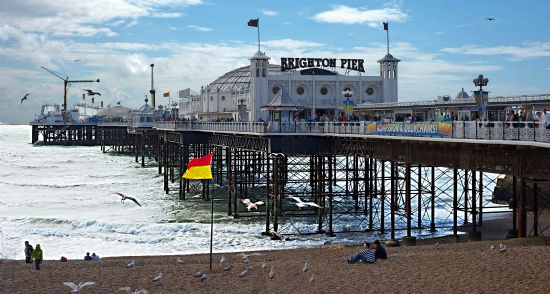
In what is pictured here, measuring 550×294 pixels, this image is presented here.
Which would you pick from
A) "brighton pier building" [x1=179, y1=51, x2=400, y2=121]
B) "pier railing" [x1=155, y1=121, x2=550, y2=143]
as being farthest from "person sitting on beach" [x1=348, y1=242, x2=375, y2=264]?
"brighton pier building" [x1=179, y1=51, x2=400, y2=121]

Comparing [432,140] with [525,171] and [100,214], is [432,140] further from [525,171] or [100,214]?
[100,214]

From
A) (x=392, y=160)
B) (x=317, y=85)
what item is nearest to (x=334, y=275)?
(x=392, y=160)

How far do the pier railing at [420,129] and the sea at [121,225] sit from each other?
225 inches

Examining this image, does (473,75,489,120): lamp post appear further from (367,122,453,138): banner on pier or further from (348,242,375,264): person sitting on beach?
(348,242,375,264): person sitting on beach

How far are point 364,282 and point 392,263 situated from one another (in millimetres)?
2912

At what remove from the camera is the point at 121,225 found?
42.6m

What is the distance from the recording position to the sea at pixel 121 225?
1390 inches

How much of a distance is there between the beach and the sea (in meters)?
8.85

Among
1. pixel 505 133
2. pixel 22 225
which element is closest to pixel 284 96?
pixel 22 225

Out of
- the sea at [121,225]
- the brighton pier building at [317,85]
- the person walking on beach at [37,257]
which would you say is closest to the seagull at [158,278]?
the person walking on beach at [37,257]

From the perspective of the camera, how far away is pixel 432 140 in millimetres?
28500

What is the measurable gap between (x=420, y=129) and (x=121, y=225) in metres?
21.1

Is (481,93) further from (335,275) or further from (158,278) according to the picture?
(158,278)

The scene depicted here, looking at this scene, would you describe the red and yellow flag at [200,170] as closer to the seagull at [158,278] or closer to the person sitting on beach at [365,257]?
the seagull at [158,278]
